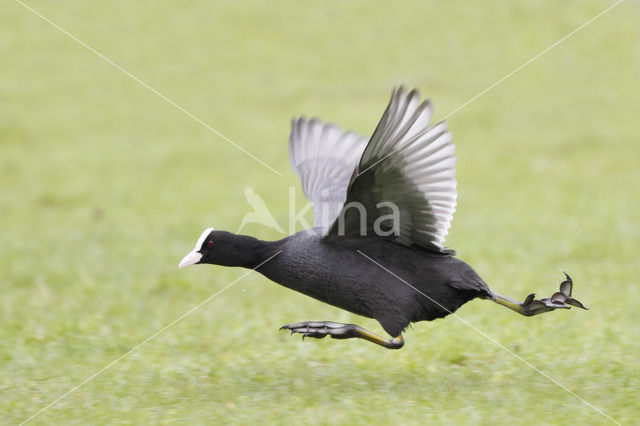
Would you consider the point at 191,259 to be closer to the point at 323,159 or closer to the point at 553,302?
the point at 323,159

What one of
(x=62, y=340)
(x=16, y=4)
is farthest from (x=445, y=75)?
(x=62, y=340)

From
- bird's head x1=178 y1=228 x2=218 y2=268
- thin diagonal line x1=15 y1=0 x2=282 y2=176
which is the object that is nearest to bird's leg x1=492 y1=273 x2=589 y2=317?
bird's head x1=178 y1=228 x2=218 y2=268

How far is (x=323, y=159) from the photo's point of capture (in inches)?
261

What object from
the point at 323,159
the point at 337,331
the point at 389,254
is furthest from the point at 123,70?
the point at 337,331

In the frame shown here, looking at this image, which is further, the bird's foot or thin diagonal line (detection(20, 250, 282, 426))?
the bird's foot

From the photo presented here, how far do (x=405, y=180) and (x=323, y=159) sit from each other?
180 centimetres

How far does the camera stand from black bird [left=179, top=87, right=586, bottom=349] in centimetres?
489

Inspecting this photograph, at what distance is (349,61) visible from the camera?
20.9 meters

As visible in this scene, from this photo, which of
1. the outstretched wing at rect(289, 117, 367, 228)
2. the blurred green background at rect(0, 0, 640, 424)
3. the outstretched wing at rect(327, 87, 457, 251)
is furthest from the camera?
the outstretched wing at rect(289, 117, 367, 228)

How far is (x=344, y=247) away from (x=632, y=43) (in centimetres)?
1709

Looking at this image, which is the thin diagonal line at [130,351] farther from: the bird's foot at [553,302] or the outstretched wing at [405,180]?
the bird's foot at [553,302]

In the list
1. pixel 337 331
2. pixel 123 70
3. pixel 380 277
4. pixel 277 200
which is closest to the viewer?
pixel 337 331

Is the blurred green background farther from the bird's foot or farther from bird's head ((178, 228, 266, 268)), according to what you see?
bird's head ((178, 228, 266, 268))

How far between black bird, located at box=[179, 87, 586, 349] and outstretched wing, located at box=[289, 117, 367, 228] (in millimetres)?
684
